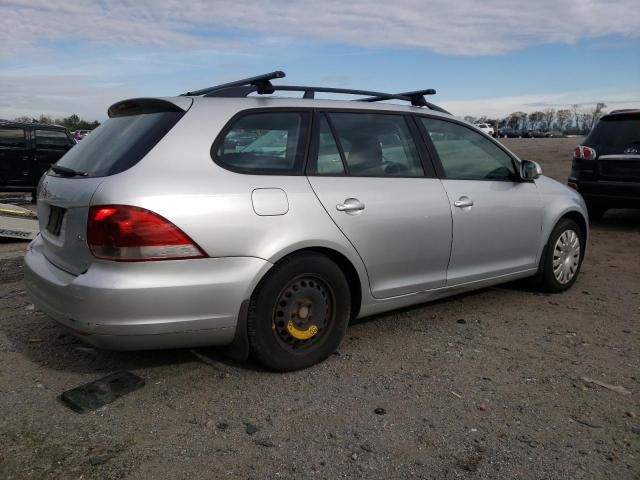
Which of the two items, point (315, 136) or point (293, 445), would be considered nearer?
point (293, 445)

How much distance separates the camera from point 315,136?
370cm

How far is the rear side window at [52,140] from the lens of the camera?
13.3 m

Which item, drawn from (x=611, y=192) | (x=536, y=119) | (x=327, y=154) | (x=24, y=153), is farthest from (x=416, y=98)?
(x=536, y=119)

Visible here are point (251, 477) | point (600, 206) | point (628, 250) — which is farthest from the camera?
point (600, 206)

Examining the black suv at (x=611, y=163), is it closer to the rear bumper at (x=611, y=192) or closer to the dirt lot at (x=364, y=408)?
the rear bumper at (x=611, y=192)

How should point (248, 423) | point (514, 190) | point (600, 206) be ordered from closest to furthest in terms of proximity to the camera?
point (248, 423)
point (514, 190)
point (600, 206)

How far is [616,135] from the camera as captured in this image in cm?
805

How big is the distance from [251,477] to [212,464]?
0.67 ft

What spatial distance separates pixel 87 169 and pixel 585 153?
7.11m

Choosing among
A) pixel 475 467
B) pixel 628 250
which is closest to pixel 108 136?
pixel 475 467

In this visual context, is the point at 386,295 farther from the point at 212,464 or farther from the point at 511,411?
the point at 212,464

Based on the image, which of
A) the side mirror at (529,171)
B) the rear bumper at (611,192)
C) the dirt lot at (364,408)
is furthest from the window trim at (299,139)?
the rear bumper at (611,192)

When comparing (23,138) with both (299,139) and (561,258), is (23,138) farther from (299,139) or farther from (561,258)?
(561,258)

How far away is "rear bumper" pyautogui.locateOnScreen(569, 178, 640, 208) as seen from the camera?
7.74 m
